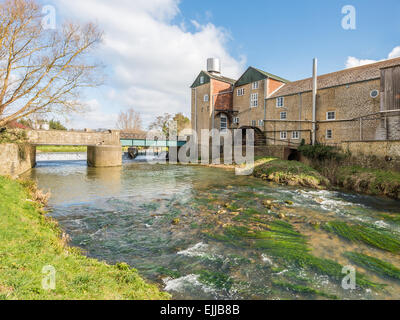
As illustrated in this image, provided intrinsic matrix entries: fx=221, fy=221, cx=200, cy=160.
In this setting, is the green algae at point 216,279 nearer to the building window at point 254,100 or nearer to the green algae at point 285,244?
the green algae at point 285,244

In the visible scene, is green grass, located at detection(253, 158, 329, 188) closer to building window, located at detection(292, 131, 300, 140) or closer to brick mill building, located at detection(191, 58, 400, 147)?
brick mill building, located at detection(191, 58, 400, 147)

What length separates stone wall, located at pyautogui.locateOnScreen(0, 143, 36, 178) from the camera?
14.1m

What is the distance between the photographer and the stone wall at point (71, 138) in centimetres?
2369

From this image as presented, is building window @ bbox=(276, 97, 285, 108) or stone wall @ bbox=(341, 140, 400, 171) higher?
building window @ bbox=(276, 97, 285, 108)

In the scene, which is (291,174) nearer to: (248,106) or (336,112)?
(336,112)

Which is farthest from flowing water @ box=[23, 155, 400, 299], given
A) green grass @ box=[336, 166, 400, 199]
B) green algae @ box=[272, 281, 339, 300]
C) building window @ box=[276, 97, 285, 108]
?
building window @ box=[276, 97, 285, 108]

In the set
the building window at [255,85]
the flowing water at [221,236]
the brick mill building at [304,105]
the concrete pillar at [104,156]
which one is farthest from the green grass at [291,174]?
the concrete pillar at [104,156]

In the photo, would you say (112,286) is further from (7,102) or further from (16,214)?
(7,102)

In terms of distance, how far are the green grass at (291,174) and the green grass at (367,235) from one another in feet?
25.6

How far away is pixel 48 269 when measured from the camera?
12.5 ft

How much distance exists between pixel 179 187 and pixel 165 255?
9.23m

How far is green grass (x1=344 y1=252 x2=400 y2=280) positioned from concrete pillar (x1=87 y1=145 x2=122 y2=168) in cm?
2381

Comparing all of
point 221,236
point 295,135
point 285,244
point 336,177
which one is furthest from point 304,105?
point 221,236

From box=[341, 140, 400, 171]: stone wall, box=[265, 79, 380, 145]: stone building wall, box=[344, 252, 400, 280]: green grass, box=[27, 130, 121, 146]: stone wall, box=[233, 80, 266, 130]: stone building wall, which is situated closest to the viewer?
box=[344, 252, 400, 280]: green grass
